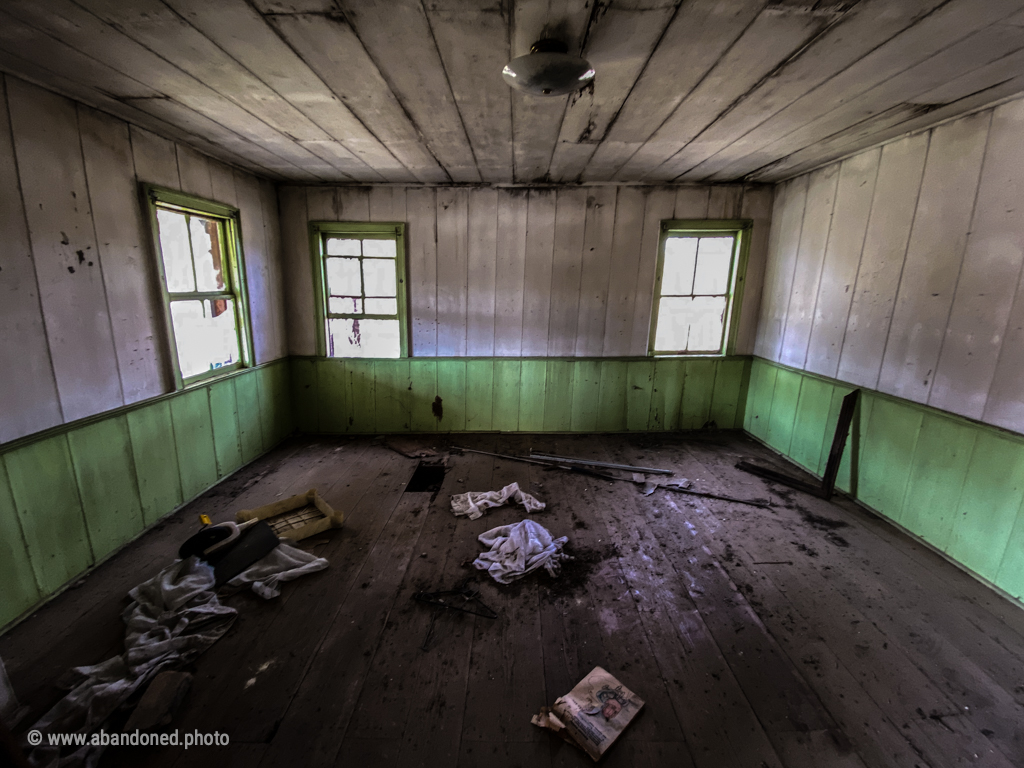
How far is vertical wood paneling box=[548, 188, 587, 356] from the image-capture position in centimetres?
420

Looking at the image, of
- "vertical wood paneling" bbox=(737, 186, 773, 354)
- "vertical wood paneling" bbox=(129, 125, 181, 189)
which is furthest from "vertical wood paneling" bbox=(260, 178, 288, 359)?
"vertical wood paneling" bbox=(737, 186, 773, 354)

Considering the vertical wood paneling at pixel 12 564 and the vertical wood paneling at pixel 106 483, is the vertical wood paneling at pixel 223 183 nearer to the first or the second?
the vertical wood paneling at pixel 106 483

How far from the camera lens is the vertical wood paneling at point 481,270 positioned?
13.7 feet

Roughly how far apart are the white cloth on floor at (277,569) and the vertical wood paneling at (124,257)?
1.31 meters

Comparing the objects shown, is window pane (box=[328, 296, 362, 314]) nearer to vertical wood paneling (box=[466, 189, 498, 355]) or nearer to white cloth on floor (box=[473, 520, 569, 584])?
vertical wood paneling (box=[466, 189, 498, 355])

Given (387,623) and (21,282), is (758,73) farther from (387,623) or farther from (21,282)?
(21,282)

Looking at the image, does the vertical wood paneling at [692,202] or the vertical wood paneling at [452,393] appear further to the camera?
the vertical wood paneling at [452,393]

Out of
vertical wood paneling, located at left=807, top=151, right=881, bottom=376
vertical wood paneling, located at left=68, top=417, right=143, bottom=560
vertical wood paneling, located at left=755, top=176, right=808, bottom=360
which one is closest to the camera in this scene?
vertical wood paneling, located at left=68, top=417, right=143, bottom=560

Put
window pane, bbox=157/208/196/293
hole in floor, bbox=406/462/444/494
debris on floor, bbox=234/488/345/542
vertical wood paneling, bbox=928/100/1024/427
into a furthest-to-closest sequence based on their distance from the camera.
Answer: hole in floor, bbox=406/462/444/494
window pane, bbox=157/208/196/293
debris on floor, bbox=234/488/345/542
vertical wood paneling, bbox=928/100/1024/427

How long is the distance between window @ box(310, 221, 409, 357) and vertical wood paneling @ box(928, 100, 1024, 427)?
4.11 meters

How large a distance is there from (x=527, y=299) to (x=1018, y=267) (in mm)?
3289

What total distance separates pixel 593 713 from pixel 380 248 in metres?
4.05

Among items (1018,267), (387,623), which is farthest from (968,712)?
(387,623)

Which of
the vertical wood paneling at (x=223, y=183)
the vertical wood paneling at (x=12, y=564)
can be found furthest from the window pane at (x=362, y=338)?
the vertical wood paneling at (x=12, y=564)
